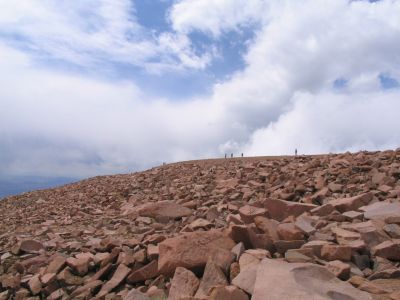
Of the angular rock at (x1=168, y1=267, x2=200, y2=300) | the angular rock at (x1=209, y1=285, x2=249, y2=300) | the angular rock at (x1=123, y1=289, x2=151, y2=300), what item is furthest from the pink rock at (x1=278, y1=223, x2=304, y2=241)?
the angular rock at (x1=123, y1=289, x2=151, y2=300)

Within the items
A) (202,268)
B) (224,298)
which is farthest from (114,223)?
(224,298)

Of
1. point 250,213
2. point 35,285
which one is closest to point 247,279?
point 250,213

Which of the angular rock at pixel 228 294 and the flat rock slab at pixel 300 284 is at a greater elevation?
the flat rock slab at pixel 300 284

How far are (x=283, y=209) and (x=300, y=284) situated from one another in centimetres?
350

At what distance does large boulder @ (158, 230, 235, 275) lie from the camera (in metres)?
5.99

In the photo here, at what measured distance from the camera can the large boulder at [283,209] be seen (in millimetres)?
7848

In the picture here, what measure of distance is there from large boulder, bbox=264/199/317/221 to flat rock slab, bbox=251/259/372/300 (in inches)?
116

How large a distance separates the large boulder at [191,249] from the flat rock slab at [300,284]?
127cm

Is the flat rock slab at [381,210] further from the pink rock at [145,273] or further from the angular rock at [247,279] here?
the pink rock at [145,273]

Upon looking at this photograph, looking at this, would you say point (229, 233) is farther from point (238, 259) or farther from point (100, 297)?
point (100, 297)

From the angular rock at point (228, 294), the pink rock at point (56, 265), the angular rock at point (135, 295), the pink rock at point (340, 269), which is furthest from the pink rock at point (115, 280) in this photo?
the pink rock at point (340, 269)

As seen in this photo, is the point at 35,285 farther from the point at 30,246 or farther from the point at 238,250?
the point at 238,250

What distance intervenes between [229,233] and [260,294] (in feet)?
6.64

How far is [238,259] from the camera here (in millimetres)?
5750
